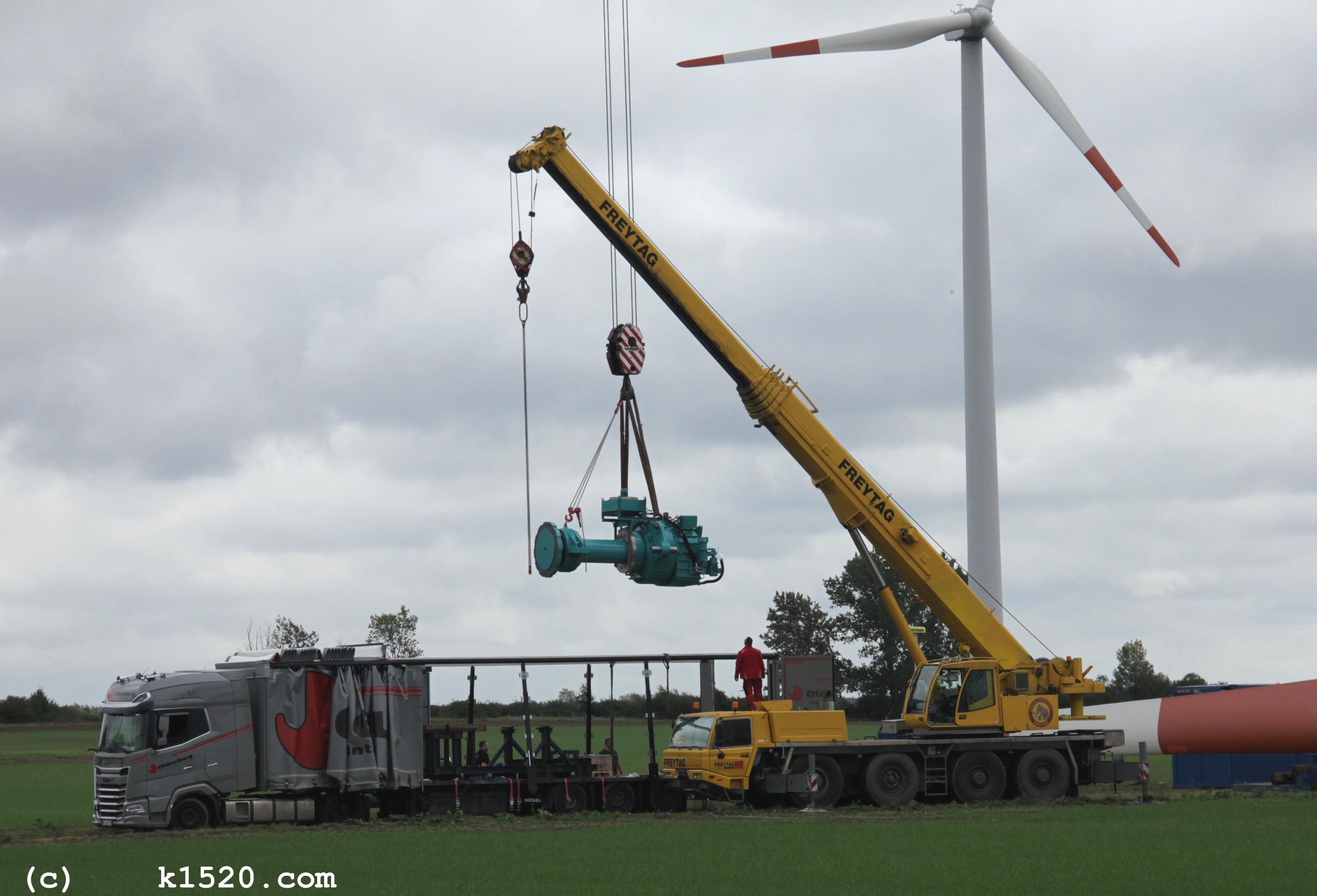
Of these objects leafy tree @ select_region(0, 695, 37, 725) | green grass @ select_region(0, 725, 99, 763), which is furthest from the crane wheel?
leafy tree @ select_region(0, 695, 37, 725)

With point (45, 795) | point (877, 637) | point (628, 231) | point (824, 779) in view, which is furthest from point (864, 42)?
point (877, 637)

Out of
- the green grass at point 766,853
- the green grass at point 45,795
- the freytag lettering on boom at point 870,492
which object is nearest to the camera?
the green grass at point 766,853

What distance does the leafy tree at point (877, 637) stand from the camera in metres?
101

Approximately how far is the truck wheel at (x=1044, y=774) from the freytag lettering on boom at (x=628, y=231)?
1420 centimetres

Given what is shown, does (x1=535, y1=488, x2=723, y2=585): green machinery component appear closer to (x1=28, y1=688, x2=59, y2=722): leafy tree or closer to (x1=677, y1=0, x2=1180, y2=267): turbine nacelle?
(x1=677, y1=0, x2=1180, y2=267): turbine nacelle

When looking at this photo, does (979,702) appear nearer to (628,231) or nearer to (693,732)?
(693,732)

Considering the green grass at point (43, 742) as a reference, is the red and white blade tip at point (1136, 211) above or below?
above

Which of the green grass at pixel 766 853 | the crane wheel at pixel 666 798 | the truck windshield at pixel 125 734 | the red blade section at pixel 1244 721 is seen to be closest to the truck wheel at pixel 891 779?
the green grass at pixel 766 853

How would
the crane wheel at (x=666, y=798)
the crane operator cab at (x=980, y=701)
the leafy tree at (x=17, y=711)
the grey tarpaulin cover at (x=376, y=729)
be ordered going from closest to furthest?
1. the grey tarpaulin cover at (x=376, y=729)
2. the crane operator cab at (x=980, y=701)
3. the crane wheel at (x=666, y=798)
4. the leafy tree at (x=17, y=711)

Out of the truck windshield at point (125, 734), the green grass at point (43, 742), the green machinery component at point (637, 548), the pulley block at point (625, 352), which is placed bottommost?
the green grass at point (43, 742)

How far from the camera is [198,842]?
2595cm

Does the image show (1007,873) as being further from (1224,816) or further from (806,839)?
(1224,816)

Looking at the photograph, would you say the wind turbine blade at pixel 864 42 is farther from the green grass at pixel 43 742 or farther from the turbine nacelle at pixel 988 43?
the green grass at pixel 43 742

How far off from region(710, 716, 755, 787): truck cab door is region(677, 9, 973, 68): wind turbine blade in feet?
55.5
